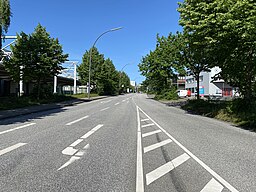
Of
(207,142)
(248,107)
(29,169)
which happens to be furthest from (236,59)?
(29,169)

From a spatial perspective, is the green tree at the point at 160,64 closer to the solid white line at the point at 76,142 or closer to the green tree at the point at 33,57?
the green tree at the point at 33,57

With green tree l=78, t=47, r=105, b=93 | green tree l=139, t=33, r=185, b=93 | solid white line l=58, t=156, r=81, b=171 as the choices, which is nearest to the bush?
green tree l=139, t=33, r=185, b=93

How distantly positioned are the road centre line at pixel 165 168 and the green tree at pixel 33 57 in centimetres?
2081

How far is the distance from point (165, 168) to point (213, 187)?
3.70 ft

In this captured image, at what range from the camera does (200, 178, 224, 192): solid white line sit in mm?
3773

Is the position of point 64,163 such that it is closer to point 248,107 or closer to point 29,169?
point 29,169

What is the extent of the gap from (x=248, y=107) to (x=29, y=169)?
13.5m

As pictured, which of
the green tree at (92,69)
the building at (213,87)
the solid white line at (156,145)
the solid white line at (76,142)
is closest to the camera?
the solid white line at (156,145)

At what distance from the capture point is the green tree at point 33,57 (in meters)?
23.2

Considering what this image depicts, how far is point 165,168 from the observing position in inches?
189

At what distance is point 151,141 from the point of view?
7.52m

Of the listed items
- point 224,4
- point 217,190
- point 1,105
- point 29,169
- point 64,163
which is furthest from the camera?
point 1,105

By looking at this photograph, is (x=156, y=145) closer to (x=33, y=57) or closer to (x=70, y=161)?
(x=70, y=161)

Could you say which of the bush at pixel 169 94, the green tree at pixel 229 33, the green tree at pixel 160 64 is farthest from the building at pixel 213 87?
the green tree at pixel 229 33
